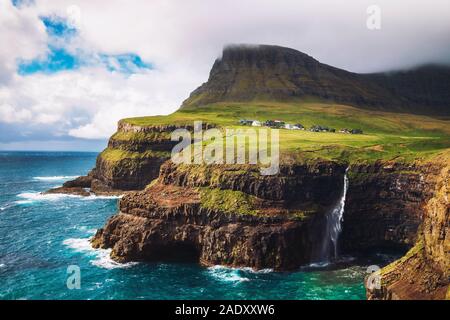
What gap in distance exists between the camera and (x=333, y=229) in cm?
8150

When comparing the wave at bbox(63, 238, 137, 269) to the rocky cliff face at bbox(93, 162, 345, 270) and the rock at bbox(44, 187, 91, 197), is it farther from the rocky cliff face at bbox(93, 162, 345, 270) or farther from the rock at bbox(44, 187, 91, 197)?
the rock at bbox(44, 187, 91, 197)

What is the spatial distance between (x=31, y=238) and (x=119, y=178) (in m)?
64.3

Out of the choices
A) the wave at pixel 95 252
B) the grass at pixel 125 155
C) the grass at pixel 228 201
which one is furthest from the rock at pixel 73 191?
the grass at pixel 228 201

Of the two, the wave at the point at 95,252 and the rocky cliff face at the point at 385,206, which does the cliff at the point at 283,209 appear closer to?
the rocky cliff face at the point at 385,206

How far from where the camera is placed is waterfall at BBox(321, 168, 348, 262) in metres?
79.1

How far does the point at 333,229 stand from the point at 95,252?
5150 cm

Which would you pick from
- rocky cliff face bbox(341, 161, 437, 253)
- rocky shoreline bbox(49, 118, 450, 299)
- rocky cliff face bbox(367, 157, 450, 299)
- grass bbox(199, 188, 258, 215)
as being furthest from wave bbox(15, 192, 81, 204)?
rocky cliff face bbox(367, 157, 450, 299)

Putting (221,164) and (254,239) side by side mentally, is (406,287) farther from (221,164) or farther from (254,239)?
(221,164)

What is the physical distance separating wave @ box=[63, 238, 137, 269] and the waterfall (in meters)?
39.2

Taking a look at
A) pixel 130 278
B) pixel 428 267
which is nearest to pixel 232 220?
pixel 130 278

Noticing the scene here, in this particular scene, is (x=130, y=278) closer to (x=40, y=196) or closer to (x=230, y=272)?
(x=230, y=272)

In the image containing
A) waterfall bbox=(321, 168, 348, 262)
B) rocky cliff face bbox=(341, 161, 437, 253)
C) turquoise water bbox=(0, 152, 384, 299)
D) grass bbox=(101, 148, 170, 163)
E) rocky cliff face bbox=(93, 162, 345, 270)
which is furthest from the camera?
grass bbox=(101, 148, 170, 163)

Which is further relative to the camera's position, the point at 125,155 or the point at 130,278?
the point at 125,155

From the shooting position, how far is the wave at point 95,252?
74.4 m
